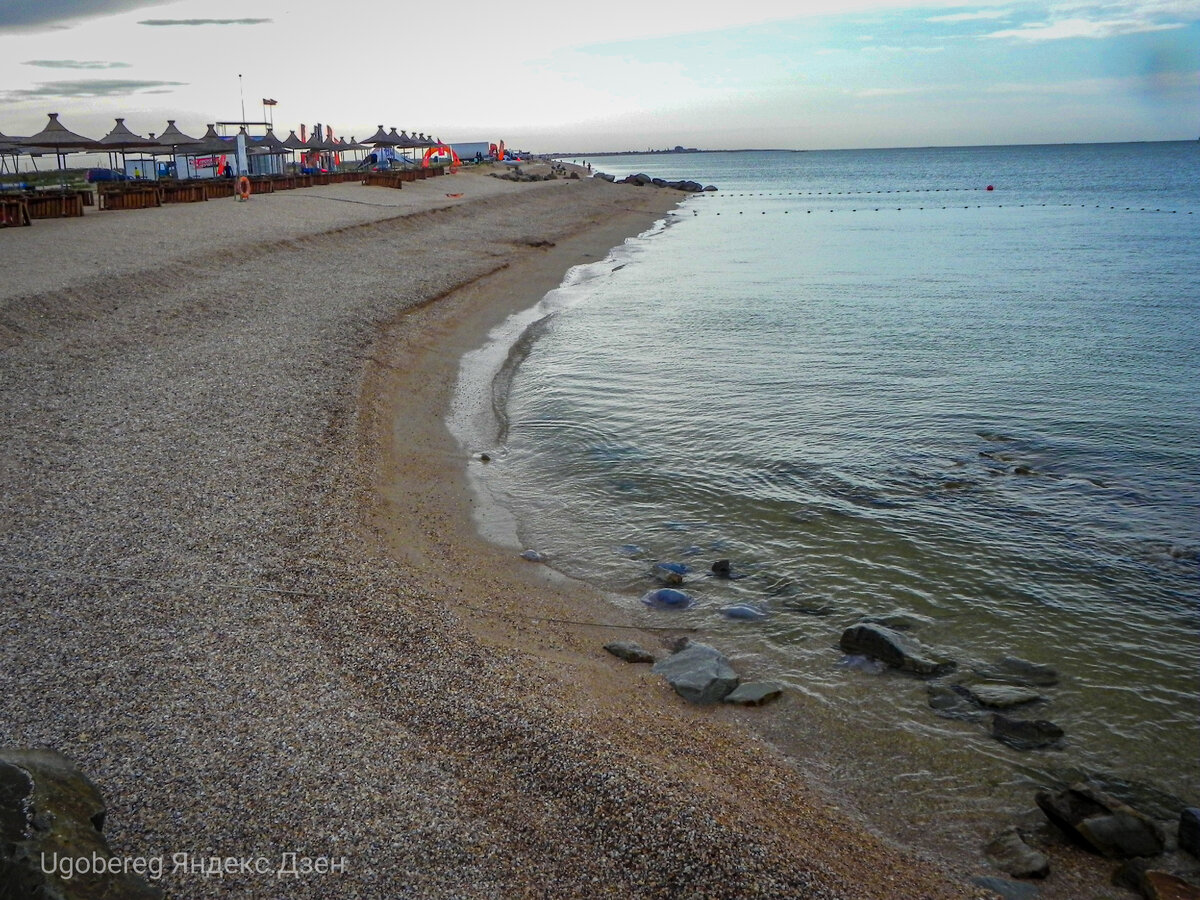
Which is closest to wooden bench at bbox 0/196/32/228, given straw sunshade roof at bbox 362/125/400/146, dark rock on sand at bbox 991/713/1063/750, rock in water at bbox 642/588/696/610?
rock in water at bbox 642/588/696/610

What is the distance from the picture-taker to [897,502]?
375 inches

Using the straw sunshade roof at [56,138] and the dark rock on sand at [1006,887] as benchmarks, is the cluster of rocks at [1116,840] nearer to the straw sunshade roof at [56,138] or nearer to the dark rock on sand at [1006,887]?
the dark rock on sand at [1006,887]

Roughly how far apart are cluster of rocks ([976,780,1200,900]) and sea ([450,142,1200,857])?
16 centimetres

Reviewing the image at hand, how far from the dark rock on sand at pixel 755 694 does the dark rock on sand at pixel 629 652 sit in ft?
2.49

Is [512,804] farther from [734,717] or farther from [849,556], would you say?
[849,556]

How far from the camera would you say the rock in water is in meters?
7.49

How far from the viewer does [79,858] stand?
3201 mm

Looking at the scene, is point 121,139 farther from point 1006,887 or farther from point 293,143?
point 1006,887

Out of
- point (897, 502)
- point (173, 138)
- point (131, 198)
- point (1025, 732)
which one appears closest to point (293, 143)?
point (173, 138)

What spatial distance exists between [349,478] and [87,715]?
4.53 m

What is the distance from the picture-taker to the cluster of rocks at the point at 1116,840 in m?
4.39

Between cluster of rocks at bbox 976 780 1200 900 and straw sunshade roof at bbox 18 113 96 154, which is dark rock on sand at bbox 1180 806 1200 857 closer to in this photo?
cluster of rocks at bbox 976 780 1200 900

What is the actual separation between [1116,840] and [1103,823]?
97 millimetres

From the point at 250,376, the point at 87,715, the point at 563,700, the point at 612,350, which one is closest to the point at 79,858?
the point at 87,715
